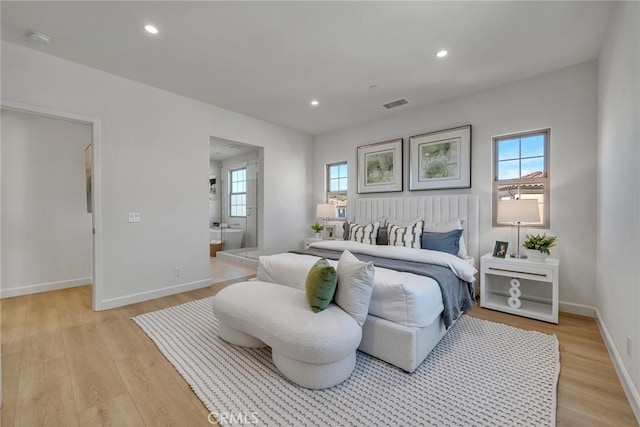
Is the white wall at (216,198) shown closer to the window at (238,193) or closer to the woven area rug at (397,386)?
the window at (238,193)

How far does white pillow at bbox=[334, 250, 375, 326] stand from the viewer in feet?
6.19

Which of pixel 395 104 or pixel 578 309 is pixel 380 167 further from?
pixel 578 309

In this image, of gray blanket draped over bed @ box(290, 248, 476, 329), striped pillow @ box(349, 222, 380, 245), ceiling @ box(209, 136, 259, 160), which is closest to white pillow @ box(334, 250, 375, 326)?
gray blanket draped over bed @ box(290, 248, 476, 329)

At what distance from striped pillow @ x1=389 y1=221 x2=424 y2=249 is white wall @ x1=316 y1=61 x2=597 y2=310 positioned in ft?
2.87

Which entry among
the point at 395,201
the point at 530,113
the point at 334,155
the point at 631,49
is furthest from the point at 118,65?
the point at 530,113

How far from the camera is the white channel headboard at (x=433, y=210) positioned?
139 inches

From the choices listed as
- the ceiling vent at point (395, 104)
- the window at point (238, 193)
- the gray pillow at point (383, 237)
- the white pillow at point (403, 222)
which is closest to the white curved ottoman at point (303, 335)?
the gray pillow at point (383, 237)

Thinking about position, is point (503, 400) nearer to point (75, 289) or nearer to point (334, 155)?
point (334, 155)

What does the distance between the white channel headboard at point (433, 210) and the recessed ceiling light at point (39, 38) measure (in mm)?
4175

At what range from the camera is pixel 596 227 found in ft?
9.19

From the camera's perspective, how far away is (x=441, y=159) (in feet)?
12.7

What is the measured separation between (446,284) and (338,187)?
131 inches

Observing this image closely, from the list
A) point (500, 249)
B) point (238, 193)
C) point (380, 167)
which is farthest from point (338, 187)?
point (238, 193)

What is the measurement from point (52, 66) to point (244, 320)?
3.32m
